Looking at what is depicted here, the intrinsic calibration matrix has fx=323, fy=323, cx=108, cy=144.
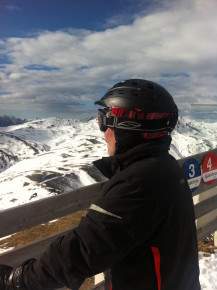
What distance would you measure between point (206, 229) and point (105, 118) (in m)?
5.28

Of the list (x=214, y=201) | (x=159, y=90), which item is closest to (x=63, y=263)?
(x=159, y=90)

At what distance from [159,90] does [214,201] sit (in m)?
5.19

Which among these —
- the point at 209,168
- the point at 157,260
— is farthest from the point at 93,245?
the point at 209,168

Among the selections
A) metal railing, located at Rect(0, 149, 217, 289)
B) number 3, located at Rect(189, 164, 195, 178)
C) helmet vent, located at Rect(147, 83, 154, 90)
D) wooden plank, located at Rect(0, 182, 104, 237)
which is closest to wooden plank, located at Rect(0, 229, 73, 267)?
metal railing, located at Rect(0, 149, 217, 289)

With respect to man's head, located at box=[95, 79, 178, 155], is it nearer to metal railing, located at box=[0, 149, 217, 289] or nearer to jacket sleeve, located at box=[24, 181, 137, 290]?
jacket sleeve, located at box=[24, 181, 137, 290]

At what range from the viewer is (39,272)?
80.9 inches

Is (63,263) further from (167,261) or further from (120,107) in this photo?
(120,107)

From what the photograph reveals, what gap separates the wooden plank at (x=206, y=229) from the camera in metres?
6.73

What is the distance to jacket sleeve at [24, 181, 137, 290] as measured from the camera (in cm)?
191

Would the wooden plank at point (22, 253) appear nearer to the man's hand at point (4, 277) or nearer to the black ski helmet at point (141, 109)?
the man's hand at point (4, 277)

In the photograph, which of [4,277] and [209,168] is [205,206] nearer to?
[209,168]

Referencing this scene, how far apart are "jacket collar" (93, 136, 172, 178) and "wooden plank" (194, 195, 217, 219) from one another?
14.9 ft

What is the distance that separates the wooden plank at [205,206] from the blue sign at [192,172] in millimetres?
493

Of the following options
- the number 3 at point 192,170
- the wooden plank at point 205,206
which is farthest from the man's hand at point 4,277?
the wooden plank at point 205,206
